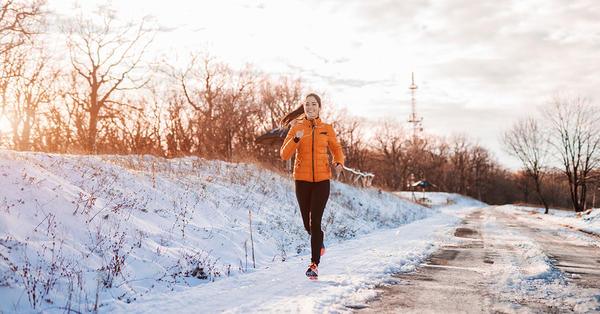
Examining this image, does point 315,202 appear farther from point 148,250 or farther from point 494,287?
point 148,250

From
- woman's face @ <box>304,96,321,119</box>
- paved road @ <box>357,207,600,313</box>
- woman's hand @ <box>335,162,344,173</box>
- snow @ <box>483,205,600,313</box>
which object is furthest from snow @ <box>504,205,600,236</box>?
woman's face @ <box>304,96,321,119</box>

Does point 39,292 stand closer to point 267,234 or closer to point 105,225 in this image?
point 105,225

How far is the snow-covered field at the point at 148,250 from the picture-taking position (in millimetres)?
4066

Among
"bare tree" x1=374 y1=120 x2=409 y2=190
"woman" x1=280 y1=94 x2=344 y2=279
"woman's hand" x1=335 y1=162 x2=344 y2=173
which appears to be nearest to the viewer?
"woman" x1=280 y1=94 x2=344 y2=279

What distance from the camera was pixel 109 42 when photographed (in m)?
35.2

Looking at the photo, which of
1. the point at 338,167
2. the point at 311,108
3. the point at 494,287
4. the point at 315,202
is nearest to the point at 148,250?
the point at 315,202

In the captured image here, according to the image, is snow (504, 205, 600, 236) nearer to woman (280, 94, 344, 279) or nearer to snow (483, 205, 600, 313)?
snow (483, 205, 600, 313)

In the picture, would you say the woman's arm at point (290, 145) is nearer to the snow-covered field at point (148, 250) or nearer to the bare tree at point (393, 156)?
the snow-covered field at point (148, 250)

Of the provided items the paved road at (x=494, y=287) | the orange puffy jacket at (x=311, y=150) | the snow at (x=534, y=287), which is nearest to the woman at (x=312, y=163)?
the orange puffy jacket at (x=311, y=150)

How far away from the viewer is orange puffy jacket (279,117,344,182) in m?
5.34

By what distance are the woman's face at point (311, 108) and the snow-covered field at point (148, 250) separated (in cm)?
206

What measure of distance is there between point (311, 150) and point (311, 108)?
55 cm

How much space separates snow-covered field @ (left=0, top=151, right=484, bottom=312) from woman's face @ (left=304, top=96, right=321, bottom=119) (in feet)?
6.76

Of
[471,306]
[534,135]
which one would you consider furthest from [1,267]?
[534,135]
